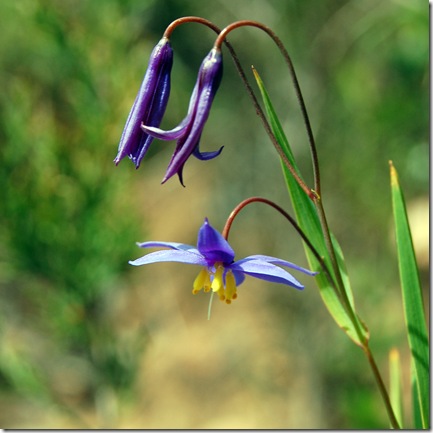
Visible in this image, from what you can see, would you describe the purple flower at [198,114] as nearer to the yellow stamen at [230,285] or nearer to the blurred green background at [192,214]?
the yellow stamen at [230,285]

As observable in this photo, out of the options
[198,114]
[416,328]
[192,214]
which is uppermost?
[192,214]

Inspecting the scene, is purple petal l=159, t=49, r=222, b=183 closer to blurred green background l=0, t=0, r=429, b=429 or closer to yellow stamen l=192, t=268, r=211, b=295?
yellow stamen l=192, t=268, r=211, b=295

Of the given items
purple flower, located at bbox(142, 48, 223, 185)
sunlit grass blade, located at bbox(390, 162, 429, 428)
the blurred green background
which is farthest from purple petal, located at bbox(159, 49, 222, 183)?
the blurred green background

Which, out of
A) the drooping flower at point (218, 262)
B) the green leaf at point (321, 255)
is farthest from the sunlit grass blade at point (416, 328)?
the drooping flower at point (218, 262)

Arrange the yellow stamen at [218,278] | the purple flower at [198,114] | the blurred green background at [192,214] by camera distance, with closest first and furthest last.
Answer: the purple flower at [198,114], the yellow stamen at [218,278], the blurred green background at [192,214]

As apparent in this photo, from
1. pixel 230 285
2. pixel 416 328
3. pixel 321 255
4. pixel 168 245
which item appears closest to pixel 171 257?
pixel 168 245

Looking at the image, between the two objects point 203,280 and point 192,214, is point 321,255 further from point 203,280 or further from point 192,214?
point 192,214
